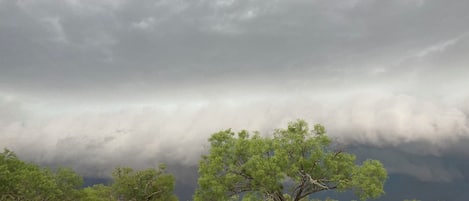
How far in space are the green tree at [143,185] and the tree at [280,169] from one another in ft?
184

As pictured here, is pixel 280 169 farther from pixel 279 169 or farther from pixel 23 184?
pixel 23 184

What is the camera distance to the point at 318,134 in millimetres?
47125

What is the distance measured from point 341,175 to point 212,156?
1425 centimetres

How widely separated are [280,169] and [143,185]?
6417 cm

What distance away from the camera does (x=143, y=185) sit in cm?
10119

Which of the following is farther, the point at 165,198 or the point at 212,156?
the point at 165,198

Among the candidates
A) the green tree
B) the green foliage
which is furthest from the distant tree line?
the green tree

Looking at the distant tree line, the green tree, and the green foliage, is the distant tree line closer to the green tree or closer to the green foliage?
the green foliage

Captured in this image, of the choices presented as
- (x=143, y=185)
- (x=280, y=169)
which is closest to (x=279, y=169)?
(x=280, y=169)

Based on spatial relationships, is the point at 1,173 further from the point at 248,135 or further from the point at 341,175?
the point at 341,175

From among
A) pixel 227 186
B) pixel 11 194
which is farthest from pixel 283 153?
pixel 11 194

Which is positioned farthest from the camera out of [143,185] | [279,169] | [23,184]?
[143,185]

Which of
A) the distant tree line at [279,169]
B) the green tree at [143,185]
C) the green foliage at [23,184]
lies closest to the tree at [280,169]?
the distant tree line at [279,169]

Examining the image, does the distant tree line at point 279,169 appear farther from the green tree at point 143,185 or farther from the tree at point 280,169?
the green tree at point 143,185
